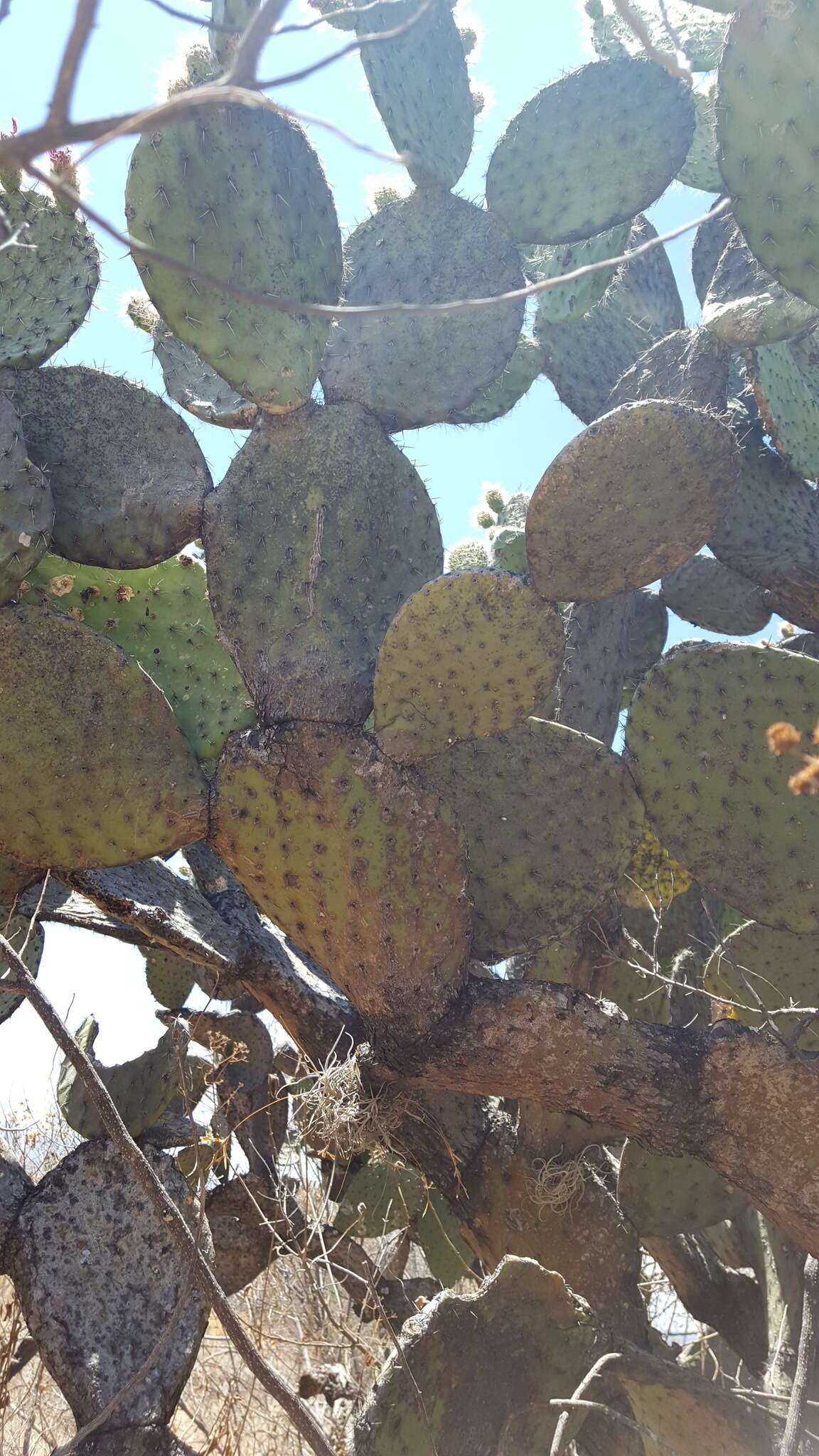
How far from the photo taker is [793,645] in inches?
123

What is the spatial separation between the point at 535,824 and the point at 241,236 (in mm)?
1173

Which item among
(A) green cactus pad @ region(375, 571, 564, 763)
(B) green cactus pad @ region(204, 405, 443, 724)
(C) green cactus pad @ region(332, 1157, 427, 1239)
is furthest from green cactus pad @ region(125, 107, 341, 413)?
(C) green cactus pad @ region(332, 1157, 427, 1239)

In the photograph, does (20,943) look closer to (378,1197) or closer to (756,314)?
(378,1197)

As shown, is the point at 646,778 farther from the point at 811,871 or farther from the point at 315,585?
the point at 315,585

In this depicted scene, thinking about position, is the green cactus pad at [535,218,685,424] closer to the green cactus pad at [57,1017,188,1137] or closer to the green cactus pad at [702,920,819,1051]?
the green cactus pad at [702,920,819,1051]

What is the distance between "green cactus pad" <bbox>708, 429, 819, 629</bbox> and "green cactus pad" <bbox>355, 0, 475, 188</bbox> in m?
1.00

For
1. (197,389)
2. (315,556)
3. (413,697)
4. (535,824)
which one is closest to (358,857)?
(413,697)

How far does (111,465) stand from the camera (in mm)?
2113

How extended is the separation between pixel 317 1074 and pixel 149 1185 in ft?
1.42

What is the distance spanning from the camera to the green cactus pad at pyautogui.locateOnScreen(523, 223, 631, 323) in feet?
8.92

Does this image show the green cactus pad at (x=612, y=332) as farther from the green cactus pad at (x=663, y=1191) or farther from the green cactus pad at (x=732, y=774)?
the green cactus pad at (x=663, y=1191)

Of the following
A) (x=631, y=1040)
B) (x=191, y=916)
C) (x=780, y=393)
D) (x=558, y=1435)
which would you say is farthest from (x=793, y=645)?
(x=558, y=1435)

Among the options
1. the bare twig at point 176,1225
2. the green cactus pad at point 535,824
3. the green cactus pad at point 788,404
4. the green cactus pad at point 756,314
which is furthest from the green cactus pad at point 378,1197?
the green cactus pad at point 756,314

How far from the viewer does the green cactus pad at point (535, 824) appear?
6.86 ft
